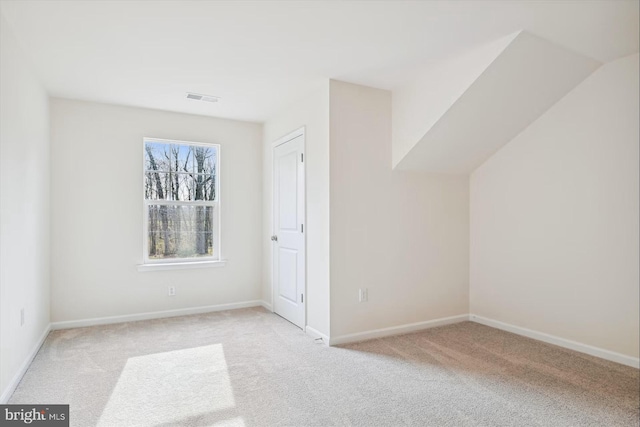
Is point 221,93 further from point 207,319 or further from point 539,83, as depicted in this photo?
point 539,83

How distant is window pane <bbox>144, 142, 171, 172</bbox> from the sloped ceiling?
277cm

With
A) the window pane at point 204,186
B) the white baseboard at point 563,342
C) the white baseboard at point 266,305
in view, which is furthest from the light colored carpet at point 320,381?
the window pane at point 204,186

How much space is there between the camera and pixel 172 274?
4.45m

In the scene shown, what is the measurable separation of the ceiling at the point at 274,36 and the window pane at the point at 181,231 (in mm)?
1561

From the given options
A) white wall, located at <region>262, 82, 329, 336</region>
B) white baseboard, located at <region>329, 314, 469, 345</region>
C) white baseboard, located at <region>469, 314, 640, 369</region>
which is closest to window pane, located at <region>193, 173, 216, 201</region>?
white wall, located at <region>262, 82, 329, 336</region>

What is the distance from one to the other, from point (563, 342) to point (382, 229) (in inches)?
75.7

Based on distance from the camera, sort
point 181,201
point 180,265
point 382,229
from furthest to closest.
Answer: point 181,201, point 180,265, point 382,229

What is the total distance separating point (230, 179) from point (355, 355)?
280cm

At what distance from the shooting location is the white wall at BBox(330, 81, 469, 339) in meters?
3.47

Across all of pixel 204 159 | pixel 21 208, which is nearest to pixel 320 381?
pixel 21 208

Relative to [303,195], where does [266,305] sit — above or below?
below

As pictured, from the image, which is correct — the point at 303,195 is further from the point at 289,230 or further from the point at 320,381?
the point at 320,381

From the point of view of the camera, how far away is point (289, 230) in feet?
13.8

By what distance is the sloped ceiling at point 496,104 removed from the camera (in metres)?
2.83
